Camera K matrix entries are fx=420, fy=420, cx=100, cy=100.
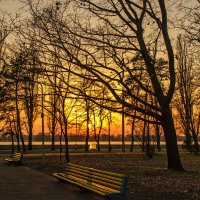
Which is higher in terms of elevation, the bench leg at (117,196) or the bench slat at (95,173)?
the bench slat at (95,173)

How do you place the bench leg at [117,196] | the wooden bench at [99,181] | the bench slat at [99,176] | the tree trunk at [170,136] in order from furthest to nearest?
the tree trunk at [170,136]
the bench slat at [99,176]
the wooden bench at [99,181]
the bench leg at [117,196]

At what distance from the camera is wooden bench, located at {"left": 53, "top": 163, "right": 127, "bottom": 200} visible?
9.76 m

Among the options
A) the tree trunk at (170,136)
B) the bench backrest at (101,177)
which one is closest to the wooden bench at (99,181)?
the bench backrest at (101,177)

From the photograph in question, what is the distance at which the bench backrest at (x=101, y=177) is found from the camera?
396 inches

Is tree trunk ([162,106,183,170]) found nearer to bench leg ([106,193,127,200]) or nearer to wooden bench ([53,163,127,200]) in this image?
wooden bench ([53,163,127,200])

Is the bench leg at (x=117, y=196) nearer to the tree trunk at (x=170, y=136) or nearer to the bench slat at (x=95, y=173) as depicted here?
the bench slat at (x=95, y=173)

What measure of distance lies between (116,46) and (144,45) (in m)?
1.55

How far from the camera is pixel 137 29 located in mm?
19953

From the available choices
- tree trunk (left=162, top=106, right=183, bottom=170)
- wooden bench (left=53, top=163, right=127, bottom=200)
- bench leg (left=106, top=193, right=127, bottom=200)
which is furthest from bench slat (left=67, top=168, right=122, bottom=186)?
tree trunk (left=162, top=106, right=183, bottom=170)

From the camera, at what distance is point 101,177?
1141 centimetres

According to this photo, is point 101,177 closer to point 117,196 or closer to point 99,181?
point 99,181

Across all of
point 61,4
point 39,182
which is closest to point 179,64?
point 61,4

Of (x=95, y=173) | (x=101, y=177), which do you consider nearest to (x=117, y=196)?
(x=101, y=177)

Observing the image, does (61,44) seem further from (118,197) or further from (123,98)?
(118,197)
